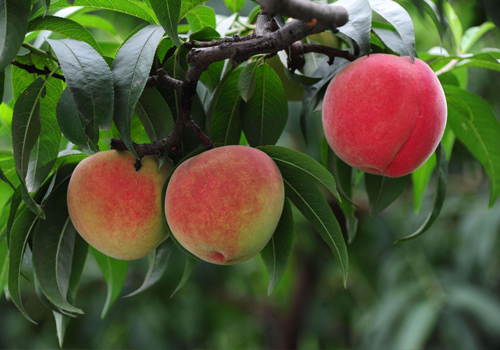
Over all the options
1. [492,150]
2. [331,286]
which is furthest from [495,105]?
[492,150]

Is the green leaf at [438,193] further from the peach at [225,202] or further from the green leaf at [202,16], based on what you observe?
the green leaf at [202,16]

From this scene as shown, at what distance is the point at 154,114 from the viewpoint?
0.49 metres

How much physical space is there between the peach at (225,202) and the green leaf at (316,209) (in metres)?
0.05

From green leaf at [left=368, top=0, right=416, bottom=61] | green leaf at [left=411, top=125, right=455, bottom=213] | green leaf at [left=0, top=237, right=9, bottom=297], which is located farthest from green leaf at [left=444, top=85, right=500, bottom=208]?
green leaf at [left=0, top=237, right=9, bottom=297]

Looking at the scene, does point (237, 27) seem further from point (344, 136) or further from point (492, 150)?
point (492, 150)

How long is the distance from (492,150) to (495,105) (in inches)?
73.8

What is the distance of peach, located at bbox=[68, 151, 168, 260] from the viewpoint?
50 centimetres

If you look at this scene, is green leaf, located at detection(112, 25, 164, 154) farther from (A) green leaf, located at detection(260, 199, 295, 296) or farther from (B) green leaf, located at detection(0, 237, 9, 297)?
(B) green leaf, located at detection(0, 237, 9, 297)

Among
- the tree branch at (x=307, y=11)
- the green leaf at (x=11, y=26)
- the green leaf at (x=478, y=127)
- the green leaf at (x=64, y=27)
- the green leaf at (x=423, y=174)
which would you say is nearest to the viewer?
the tree branch at (x=307, y=11)

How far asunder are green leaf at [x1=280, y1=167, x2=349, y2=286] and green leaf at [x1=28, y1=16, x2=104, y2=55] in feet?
0.89

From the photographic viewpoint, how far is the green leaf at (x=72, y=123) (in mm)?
420

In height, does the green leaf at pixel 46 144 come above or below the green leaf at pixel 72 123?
below

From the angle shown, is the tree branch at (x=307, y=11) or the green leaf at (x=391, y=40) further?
the green leaf at (x=391, y=40)

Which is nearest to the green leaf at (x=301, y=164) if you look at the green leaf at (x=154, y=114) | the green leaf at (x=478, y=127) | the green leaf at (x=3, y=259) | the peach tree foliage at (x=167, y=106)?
the peach tree foliage at (x=167, y=106)
